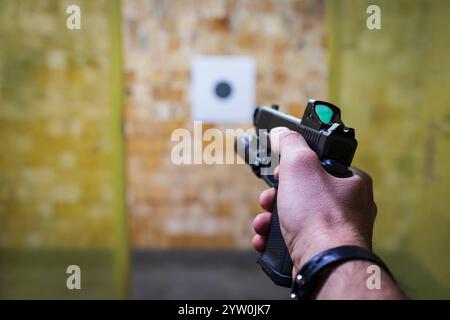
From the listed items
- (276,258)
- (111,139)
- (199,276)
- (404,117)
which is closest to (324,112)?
(276,258)

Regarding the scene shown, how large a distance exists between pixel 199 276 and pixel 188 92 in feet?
3.42

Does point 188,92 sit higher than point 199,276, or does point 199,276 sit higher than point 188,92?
point 188,92

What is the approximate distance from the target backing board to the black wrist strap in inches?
83.0

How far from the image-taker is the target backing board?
2547 millimetres

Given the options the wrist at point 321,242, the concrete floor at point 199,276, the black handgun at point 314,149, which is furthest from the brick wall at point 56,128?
the wrist at point 321,242

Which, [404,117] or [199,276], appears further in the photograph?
[199,276]

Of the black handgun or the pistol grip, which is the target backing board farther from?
the pistol grip

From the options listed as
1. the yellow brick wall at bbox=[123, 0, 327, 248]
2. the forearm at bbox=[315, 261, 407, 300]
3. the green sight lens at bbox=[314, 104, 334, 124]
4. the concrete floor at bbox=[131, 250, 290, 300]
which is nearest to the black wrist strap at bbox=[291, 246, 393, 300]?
the forearm at bbox=[315, 261, 407, 300]

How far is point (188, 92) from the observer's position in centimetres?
259

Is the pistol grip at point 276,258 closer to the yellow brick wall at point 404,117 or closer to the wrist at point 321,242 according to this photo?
the wrist at point 321,242

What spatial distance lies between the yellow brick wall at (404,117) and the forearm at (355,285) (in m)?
1.35

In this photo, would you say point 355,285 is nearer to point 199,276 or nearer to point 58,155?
point 58,155

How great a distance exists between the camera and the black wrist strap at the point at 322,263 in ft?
1.67
